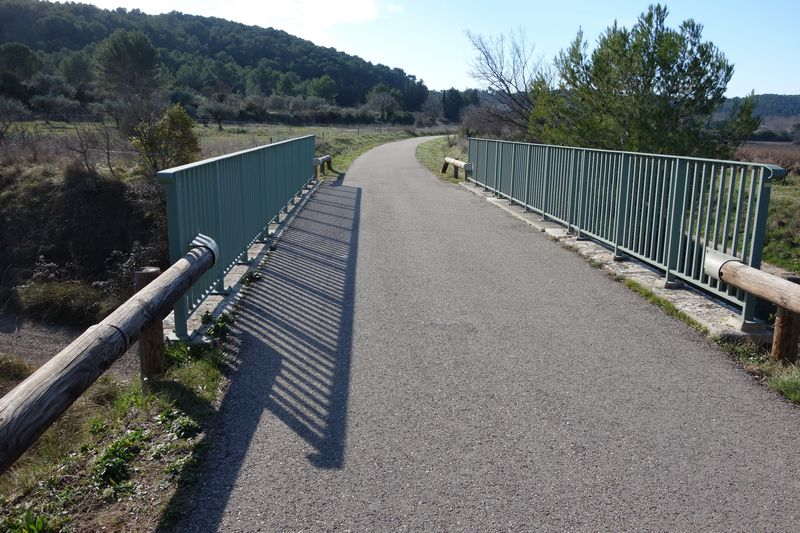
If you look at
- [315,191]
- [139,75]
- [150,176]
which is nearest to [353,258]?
[315,191]

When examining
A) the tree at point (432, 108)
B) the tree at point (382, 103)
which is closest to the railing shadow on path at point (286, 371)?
the tree at point (382, 103)

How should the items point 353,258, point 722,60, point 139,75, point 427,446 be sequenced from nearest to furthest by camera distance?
point 427,446 < point 353,258 < point 722,60 < point 139,75

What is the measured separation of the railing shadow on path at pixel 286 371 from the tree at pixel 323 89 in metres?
120

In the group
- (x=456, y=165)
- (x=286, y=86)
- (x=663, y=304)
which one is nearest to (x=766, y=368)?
(x=663, y=304)

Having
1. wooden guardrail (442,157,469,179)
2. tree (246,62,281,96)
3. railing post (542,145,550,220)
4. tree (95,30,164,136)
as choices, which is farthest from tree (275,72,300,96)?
railing post (542,145,550,220)

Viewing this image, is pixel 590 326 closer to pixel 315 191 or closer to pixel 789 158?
pixel 315 191

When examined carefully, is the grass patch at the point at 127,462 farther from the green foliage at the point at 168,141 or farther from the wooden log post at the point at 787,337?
the green foliage at the point at 168,141

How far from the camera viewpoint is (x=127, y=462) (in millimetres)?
3775

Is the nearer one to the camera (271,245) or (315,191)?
(271,245)

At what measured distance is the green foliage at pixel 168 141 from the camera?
23641 mm

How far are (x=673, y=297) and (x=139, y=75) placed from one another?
74.5m

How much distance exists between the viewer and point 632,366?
5500mm

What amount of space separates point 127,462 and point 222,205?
4.02 meters

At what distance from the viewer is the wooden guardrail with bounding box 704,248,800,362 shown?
206 inches
